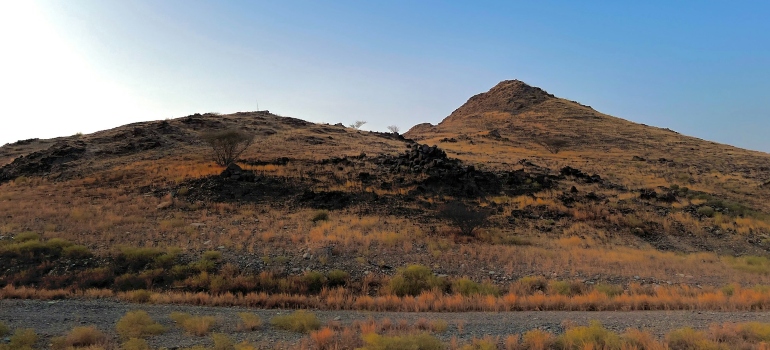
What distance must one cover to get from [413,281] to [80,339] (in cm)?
841

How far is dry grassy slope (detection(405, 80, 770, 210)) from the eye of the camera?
37656 millimetres

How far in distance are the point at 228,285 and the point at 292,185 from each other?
1517 centimetres

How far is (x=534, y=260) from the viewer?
15.2 metres

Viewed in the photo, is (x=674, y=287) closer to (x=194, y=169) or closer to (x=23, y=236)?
(x=23, y=236)

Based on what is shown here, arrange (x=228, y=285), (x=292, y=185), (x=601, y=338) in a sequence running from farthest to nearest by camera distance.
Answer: (x=292, y=185) < (x=228, y=285) < (x=601, y=338)

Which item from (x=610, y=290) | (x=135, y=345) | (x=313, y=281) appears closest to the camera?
(x=135, y=345)

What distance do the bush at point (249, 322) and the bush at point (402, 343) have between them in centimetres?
Result: 267

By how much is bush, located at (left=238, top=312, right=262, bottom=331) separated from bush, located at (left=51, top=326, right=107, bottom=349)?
8.11 feet

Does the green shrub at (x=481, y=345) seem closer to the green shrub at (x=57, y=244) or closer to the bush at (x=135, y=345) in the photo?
the bush at (x=135, y=345)

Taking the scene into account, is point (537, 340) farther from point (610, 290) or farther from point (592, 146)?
point (592, 146)

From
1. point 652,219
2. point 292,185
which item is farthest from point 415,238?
point 652,219

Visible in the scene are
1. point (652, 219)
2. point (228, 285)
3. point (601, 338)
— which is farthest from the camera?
point (652, 219)

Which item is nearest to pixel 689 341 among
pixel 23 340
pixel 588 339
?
pixel 588 339

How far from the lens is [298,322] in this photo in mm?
8289
